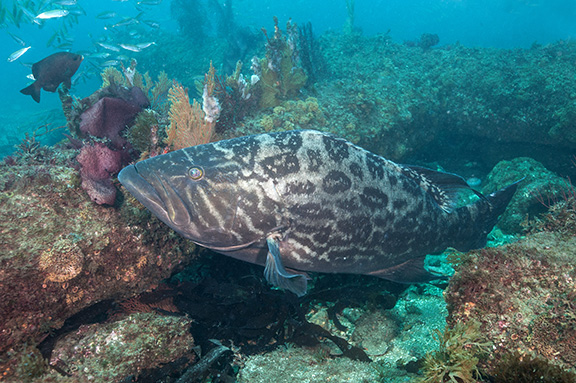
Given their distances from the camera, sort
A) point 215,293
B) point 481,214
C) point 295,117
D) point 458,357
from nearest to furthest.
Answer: point 458,357
point 215,293
point 481,214
point 295,117

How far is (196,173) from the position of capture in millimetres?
2893

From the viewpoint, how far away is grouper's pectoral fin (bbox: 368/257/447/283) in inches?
159

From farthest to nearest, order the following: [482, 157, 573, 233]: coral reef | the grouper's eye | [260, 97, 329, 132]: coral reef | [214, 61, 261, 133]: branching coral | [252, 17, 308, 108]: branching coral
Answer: [252, 17, 308, 108]: branching coral < [482, 157, 573, 233]: coral reef < [260, 97, 329, 132]: coral reef < [214, 61, 261, 133]: branching coral < the grouper's eye

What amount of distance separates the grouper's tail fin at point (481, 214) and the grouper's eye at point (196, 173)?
11.9 feet

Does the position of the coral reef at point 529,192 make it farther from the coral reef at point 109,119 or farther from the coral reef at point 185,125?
the coral reef at point 109,119

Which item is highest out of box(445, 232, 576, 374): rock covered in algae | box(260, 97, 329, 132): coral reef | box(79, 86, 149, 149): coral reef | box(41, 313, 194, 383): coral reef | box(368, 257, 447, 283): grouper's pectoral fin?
box(260, 97, 329, 132): coral reef

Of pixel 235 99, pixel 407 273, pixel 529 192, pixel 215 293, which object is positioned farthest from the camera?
pixel 529 192

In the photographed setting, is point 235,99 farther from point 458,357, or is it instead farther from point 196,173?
point 458,357

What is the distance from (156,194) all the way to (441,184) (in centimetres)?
372

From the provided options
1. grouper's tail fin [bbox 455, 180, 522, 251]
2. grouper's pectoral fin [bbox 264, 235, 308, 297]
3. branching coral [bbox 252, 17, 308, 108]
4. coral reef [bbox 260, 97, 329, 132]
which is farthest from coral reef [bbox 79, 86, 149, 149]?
grouper's tail fin [bbox 455, 180, 522, 251]

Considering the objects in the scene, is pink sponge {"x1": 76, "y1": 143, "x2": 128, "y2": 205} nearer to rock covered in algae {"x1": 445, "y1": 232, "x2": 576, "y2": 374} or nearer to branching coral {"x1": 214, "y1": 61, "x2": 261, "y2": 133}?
branching coral {"x1": 214, "y1": 61, "x2": 261, "y2": 133}

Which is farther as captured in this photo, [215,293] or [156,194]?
[215,293]

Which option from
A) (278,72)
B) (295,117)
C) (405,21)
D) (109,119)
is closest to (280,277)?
(109,119)

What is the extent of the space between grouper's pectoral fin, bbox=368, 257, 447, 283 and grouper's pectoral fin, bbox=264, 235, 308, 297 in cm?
157
